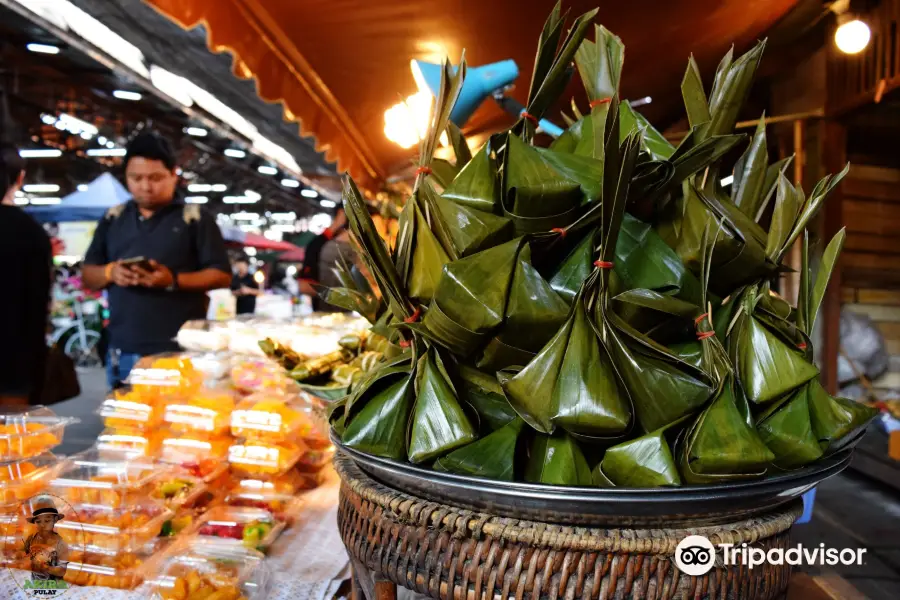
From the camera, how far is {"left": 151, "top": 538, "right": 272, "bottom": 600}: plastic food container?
1008 mm

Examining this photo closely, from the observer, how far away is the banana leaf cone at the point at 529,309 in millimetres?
572

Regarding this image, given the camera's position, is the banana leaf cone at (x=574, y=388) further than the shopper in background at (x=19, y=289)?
No

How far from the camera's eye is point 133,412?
1553 millimetres

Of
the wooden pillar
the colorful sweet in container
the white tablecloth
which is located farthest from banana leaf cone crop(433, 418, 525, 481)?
the wooden pillar

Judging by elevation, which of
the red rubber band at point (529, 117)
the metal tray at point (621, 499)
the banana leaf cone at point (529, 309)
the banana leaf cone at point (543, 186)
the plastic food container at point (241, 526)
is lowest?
the plastic food container at point (241, 526)

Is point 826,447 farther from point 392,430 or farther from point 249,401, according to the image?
point 249,401

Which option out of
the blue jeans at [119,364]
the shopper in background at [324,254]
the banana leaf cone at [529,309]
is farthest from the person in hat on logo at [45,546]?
the shopper in background at [324,254]

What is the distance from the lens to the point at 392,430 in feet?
2.01

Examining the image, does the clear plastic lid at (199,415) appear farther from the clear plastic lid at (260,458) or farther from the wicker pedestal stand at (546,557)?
the wicker pedestal stand at (546,557)

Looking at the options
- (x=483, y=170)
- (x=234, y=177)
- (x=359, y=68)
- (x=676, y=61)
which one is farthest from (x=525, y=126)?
(x=234, y=177)

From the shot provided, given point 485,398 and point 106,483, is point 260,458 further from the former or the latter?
point 485,398

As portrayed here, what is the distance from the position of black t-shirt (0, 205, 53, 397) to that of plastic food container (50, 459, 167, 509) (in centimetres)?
150

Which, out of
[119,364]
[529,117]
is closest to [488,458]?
[529,117]

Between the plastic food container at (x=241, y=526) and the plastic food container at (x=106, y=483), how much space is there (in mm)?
150
